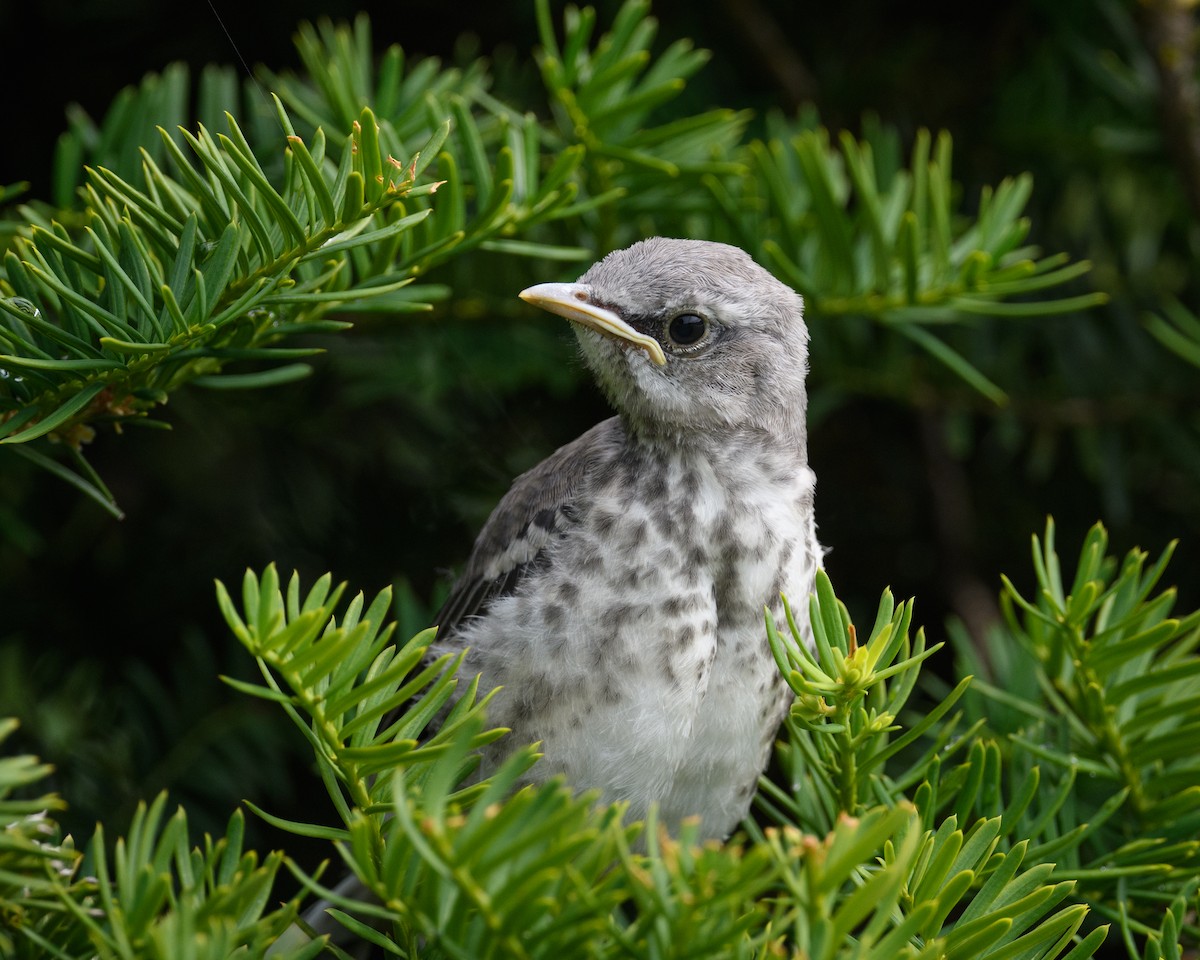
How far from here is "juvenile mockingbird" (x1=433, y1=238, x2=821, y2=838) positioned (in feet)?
4.77

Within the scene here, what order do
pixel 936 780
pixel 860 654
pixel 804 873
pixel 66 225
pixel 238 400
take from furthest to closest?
pixel 238 400
pixel 66 225
pixel 936 780
pixel 860 654
pixel 804 873

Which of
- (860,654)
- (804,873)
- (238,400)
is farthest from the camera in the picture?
(238,400)

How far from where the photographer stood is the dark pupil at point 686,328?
5.06 ft

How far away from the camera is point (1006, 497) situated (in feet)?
7.46

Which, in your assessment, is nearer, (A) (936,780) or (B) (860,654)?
(B) (860,654)

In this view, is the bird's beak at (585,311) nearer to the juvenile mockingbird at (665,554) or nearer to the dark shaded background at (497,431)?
the juvenile mockingbird at (665,554)

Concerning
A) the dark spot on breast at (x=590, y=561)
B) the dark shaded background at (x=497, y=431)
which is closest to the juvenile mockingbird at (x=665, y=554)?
the dark spot on breast at (x=590, y=561)

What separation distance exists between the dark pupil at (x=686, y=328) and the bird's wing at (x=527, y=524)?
0.16 m

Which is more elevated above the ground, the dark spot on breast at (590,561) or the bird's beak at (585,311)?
the bird's beak at (585,311)

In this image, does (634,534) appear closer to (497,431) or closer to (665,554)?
(665,554)

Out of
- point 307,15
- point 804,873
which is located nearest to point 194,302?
point 804,873

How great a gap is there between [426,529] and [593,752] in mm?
690

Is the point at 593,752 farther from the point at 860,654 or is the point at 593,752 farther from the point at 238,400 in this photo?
the point at 238,400

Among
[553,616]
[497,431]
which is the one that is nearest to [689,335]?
[553,616]
